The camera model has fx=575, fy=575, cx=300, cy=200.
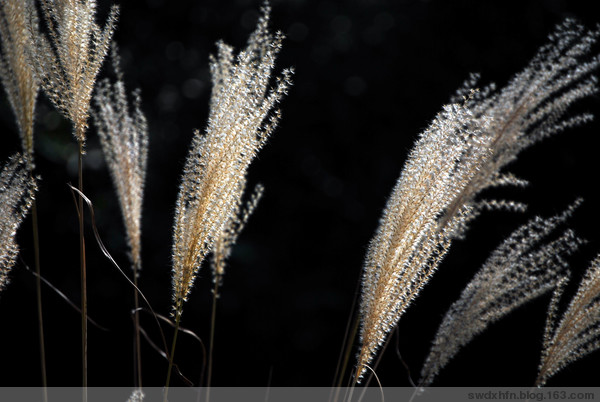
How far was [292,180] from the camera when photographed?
3.26 metres

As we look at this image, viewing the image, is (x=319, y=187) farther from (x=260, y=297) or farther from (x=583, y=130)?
(x=583, y=130)

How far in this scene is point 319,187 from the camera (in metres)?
3.25

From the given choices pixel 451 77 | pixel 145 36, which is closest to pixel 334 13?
pixel 451 77

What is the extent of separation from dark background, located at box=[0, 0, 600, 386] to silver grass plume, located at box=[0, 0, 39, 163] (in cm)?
196

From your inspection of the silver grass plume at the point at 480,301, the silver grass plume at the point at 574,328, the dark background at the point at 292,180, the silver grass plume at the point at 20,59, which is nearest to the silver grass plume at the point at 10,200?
the silver grass plume at the point at 20,59

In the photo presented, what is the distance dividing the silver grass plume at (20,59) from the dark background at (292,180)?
1.96 meters

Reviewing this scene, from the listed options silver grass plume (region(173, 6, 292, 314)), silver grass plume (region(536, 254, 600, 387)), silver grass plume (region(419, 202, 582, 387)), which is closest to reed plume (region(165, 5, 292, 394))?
silver grass plume (region(173, 6, 292, 314))

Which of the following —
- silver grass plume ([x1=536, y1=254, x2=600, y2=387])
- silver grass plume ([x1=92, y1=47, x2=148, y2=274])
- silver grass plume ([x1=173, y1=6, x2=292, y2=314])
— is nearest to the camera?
silver grass plume ([x1=173, y1=6, x2=292, y2=314])

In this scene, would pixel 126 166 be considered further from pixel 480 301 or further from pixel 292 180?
pixel 292 180

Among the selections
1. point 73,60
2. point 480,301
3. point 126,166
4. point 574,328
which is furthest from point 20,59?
point 574,328

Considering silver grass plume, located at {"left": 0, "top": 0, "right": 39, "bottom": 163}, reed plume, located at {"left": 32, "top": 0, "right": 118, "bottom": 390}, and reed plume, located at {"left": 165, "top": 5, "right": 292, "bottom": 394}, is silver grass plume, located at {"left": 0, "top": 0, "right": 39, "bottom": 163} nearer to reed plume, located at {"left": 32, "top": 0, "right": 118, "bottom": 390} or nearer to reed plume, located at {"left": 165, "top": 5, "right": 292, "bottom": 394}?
reed plume, located at {"left": 32, "top": 0, "right": 118, "bottom": 390}

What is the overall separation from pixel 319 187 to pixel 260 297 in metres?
0.70

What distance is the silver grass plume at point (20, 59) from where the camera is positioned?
858 millimetres

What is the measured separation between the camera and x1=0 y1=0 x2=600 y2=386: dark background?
2.86 m
